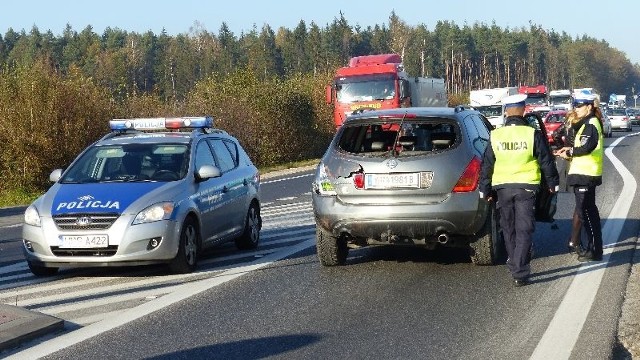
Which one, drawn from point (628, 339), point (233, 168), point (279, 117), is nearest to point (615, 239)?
point (233, 168)

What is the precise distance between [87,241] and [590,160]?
5.21 meters

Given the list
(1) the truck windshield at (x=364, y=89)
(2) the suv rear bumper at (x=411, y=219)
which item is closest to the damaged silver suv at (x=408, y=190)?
(2) the suv rear bumper at (x=411, y=219)

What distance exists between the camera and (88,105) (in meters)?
30.0

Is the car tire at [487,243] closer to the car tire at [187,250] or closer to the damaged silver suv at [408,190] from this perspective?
the damaged silver suv at [408,190]

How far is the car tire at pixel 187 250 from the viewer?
34.9ft

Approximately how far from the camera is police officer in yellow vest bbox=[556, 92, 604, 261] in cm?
1095

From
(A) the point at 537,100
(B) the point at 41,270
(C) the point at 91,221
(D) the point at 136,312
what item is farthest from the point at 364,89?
(D) the point at 136,312

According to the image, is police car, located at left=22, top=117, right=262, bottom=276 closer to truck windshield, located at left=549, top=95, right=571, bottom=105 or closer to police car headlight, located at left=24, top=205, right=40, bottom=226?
police car headlight, located at left=24, top=205, right=40, bottom=226

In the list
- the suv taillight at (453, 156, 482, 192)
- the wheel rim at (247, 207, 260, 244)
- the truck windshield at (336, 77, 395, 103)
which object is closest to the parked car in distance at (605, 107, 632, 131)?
the truck windshield at (336, 77, 395, 103)

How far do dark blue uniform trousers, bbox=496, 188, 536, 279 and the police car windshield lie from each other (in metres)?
3.58

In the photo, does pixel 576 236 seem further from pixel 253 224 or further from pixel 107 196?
pixel 107 196

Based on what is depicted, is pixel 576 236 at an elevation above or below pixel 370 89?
below

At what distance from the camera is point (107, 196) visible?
10.5 meters

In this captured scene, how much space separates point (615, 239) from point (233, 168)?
15.4ft
